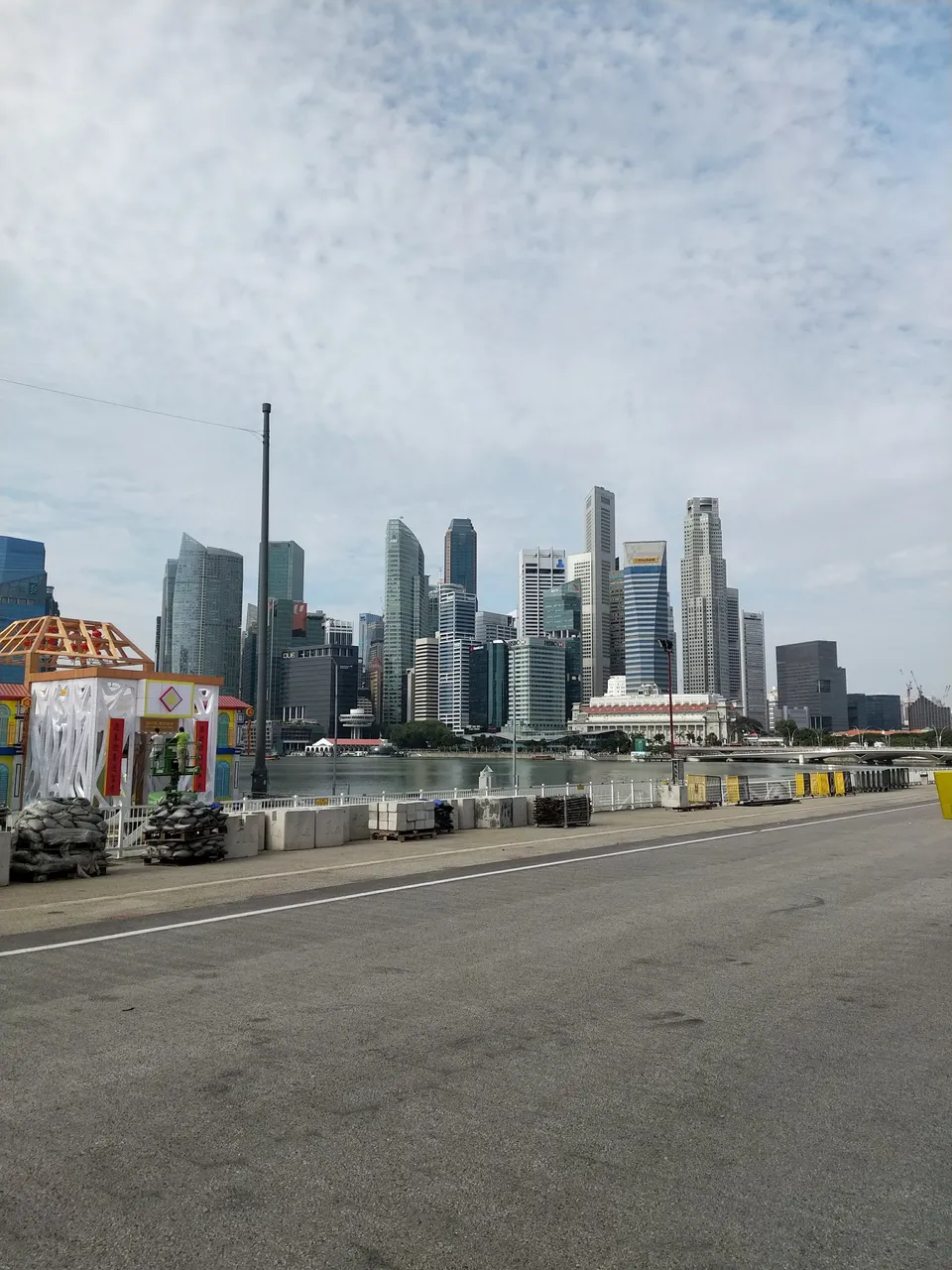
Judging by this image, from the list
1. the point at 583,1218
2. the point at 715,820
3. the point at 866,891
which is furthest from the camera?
the point at 715,820

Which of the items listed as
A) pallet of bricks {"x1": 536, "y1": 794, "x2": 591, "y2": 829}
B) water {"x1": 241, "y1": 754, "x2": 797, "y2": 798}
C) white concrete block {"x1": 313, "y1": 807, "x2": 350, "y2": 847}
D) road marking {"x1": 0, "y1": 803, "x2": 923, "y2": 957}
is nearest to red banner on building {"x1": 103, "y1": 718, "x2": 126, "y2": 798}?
white concrete block {"x1": 313, "y1": 807, "x2": 350, "y2": 847}

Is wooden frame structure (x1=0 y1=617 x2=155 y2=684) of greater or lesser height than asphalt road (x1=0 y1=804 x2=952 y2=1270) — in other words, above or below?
above

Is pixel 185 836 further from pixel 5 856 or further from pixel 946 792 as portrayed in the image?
pixel 946 792

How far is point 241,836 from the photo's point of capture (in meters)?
18.5

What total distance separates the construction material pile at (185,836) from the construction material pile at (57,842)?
1471mm

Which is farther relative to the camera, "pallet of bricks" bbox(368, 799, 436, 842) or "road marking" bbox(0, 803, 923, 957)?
"pallet of bricks" bbox(368, 799, 436, 842)

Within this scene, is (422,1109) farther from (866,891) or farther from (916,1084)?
(866,891)

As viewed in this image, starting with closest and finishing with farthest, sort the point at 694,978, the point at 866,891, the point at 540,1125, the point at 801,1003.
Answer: the point at 540,1125, the point at 801,1003, the point at 694,978, the point at 866,891

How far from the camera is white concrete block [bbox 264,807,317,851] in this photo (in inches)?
779

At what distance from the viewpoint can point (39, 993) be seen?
760 centimetres

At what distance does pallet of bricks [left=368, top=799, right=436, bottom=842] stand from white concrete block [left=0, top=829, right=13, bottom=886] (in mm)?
9376

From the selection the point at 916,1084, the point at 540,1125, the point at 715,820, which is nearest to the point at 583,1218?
the point at 540,1125

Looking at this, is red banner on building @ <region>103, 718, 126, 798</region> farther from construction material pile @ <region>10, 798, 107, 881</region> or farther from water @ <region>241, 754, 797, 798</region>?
water @ <region>241, 754, 797, 798</region>

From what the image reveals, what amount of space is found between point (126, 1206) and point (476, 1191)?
1543 millimetres
